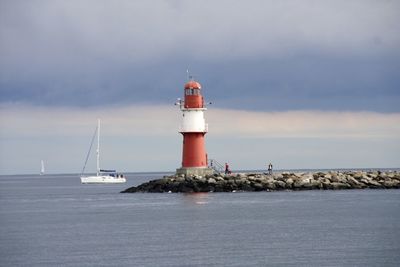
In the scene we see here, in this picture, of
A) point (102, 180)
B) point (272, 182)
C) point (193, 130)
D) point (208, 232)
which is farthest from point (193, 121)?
point (102, 180)

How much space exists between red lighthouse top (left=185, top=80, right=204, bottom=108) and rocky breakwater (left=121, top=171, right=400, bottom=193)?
186 inches

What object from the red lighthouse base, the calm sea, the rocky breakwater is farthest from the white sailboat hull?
the red lighthouse base

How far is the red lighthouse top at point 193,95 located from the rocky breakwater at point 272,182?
473 cm

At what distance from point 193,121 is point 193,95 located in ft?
5.89

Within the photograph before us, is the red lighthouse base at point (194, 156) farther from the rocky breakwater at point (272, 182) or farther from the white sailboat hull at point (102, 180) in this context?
the white sailboat hull at point (102, 180)

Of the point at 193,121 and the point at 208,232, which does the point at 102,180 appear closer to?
the point at 193,121

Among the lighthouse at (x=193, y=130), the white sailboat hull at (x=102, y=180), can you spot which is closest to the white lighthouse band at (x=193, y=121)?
the lighthouse at (x=193, y=130)

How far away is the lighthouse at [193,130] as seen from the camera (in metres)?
55.8

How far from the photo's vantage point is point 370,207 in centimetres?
4903

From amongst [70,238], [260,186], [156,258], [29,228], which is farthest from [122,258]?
[260,186]

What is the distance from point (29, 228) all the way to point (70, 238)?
5868 millimetres

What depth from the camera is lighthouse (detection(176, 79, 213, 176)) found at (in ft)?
183

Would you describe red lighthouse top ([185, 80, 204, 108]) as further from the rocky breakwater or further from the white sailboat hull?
the white sailboat hull

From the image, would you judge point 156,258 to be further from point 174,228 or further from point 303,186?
point 303,186
